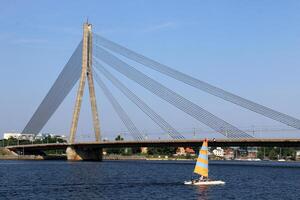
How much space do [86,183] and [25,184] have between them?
238 inches

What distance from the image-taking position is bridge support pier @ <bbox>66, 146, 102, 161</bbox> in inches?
5042

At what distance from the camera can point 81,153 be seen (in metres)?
130

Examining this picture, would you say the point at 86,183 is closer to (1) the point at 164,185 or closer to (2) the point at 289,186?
(1) the point at 164,185

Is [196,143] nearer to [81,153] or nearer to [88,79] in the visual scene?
[88,79]

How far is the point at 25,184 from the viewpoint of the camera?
59.8m

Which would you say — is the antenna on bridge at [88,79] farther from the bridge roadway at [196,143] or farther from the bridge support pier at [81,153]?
the bridge support pier at [81,153]

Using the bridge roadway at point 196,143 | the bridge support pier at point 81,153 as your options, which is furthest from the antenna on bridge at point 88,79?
the bridge support pier at point 81,153

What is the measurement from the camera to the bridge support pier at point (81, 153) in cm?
12807

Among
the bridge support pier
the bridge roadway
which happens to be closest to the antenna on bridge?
the bridge roadway

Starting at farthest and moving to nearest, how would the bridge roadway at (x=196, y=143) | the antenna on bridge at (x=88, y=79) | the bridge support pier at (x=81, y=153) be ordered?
the bridge support pier at (x=81, y=153), the antenna on bridge at (x=88, y=79), the bridge roadway at (x=196, y=143)

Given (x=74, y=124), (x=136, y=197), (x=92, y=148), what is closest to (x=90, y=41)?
(x=74, y=124)

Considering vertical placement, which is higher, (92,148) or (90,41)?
(90,41)

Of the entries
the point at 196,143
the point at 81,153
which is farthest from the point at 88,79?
the point at 196,143

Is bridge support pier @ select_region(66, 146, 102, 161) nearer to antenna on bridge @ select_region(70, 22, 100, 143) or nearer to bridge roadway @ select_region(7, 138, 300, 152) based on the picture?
bridge roadway @ select_region(7, 138, 300, 152)
